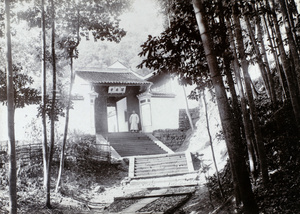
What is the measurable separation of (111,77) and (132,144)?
6.71m

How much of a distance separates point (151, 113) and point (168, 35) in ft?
49.1

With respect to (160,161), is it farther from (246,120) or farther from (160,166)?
(246,120)

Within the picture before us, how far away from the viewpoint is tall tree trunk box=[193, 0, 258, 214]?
3.40m

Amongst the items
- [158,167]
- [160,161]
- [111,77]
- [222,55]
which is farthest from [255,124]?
[111,77]

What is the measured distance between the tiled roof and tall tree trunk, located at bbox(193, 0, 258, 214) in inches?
588

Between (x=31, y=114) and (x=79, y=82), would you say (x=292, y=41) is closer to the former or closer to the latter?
(x=31, y=114)

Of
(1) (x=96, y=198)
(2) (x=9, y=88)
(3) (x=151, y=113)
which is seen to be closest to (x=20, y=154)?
(1) (x=96, y=198)

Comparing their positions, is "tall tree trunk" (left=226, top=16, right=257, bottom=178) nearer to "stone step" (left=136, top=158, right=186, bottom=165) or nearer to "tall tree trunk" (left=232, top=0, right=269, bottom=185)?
"tall tree trunk" (left=232, top=0, right=269, bottom=185)

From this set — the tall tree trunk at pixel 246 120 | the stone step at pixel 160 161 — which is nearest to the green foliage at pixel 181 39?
the tall tree trunk at pixel 246 120

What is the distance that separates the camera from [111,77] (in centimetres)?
2039

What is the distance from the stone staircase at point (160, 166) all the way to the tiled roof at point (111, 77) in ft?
25.6

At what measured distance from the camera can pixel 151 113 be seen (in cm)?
1945

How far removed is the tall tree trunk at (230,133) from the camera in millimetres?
3402

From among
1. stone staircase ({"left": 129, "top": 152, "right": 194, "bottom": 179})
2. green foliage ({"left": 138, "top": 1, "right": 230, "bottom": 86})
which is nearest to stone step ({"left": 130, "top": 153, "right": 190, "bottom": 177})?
stone staircase ({"left": 129, "top": 152, "right": 194, "bottom": 179})
